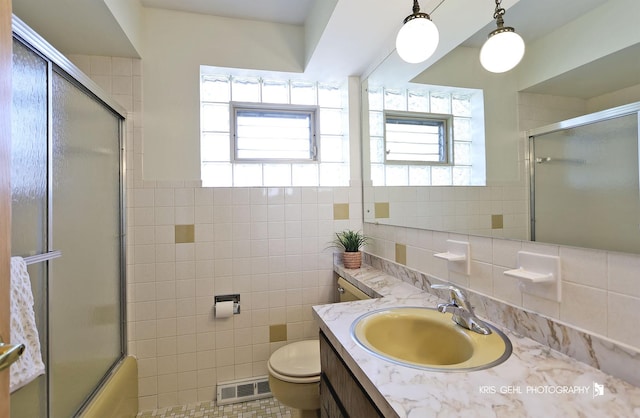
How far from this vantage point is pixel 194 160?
1.74 meters

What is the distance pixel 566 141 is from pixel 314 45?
4.45ft

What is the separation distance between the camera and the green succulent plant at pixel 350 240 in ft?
6.07

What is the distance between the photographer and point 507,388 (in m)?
0.60

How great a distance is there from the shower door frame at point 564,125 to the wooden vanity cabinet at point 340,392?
68 cm

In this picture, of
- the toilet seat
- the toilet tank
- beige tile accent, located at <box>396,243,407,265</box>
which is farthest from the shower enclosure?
beige tile accent, located at <box>396,243,407,265</box>

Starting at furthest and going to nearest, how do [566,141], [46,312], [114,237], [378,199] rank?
[378,199]
[114,237]
[46,312]
[566,141]

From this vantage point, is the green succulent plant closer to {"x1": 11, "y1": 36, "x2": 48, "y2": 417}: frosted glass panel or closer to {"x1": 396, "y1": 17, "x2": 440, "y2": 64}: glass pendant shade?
{"x1": 396, "y1": 17, "x2": 440, "y2": 64}: glass pendant shade

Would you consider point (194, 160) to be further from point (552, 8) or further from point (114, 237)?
point (552, 8)

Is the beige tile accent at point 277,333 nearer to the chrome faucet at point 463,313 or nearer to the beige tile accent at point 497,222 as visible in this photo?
the chrome faucet at point 463,313

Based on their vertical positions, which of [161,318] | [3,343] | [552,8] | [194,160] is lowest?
[161,318]

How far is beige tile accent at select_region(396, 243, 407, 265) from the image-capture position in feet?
4.86

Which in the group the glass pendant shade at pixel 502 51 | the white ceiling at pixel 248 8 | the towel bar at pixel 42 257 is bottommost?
the towel bar at pixel 42 257

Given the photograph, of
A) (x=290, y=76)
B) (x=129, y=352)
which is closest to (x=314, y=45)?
(x=290, y=76)

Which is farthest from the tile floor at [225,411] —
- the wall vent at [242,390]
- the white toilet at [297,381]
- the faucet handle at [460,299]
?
the faucet handle at [460,299]
